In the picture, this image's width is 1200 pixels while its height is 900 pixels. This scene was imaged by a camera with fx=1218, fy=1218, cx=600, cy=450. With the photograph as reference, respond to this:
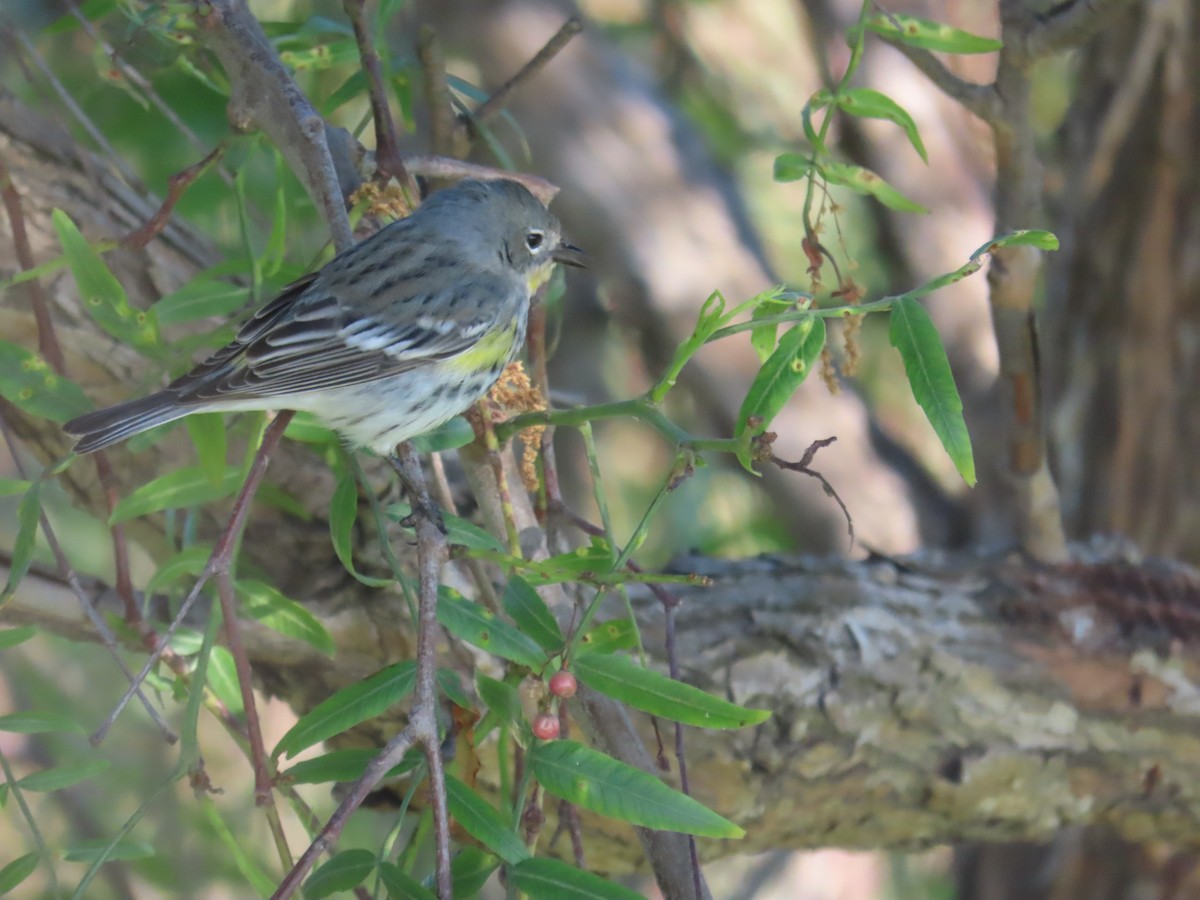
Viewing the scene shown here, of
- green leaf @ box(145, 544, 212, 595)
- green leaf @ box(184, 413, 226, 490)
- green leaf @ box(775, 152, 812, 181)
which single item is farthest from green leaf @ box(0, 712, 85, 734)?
green leaf @ box(775, 152, 812, 181)

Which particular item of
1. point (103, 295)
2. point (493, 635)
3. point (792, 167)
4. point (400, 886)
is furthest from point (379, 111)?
point (400, 886)

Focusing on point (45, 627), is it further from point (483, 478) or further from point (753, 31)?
point (753, 31)

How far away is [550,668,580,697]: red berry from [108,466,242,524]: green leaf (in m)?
0.60

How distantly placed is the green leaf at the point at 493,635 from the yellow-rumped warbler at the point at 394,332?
1.33ft

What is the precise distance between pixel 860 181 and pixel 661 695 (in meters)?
0.79

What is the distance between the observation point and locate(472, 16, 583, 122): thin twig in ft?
5.76

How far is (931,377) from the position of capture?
1.13 metres

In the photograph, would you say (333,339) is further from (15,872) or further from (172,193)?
(15,872)

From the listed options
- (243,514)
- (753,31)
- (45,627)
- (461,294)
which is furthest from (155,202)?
(753,31)

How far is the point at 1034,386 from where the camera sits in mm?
2156

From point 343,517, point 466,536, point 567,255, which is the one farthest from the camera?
point 567,255

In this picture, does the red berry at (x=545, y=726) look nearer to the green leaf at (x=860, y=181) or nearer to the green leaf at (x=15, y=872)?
the green leaf at (x=15, y=872)

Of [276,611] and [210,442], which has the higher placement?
[210,442]

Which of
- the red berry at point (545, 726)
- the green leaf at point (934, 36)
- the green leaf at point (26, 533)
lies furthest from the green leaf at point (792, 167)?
the green leaf at point (26, 533)
